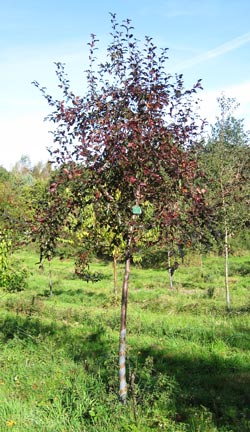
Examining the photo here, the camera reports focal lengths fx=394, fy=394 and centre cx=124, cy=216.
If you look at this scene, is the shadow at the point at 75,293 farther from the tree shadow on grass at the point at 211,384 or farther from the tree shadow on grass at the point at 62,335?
the tree shadow on grass at the point at 211,384

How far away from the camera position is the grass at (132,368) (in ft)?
16.4

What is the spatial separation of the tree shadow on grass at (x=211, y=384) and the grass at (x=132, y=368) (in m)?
0.02

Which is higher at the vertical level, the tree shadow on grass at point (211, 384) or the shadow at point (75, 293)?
the tree shadow on grass at point (211, 384)

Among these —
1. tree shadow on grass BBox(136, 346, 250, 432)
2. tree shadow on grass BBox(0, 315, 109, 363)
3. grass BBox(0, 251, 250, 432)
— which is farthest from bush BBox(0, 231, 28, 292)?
tree shadow on grass BBox(136, 346, 250, 432)

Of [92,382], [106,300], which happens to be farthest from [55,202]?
[106,300]

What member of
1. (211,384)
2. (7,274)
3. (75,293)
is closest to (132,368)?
(211,384)

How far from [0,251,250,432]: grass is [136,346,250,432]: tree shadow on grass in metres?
0.02

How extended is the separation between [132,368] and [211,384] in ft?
4.46

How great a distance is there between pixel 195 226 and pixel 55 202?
6.32 ft

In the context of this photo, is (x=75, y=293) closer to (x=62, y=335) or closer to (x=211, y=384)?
(x=62, y=335)

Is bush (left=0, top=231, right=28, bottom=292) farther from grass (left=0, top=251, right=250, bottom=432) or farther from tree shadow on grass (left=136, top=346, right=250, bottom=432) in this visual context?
tree shadow on grass (left=136, top=346, right=250, bottom=432)

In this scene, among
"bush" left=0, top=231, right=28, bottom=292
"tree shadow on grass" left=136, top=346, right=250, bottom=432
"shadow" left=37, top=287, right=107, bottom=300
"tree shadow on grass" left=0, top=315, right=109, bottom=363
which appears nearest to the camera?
"tree shadow on grass" left=136, top=346, right=250, bottom=432

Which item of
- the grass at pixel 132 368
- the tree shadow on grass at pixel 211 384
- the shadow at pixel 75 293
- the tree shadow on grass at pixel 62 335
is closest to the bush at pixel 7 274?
the grass at pixel 132 368

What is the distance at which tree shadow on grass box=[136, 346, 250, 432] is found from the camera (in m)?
5.39
